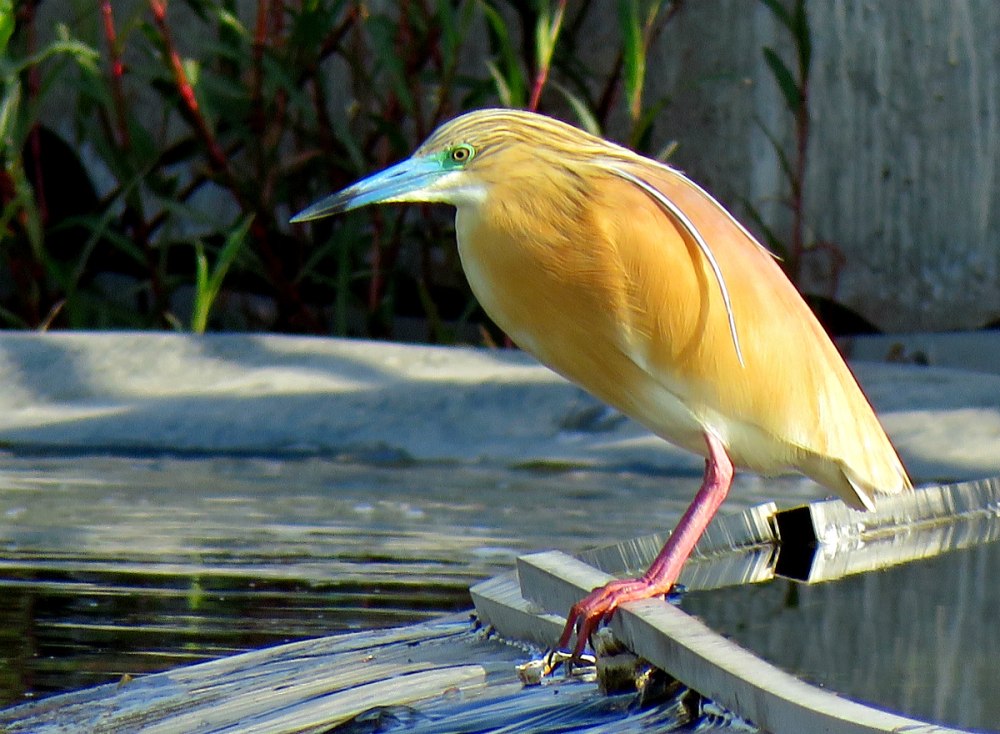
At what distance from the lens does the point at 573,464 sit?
12.6 ft

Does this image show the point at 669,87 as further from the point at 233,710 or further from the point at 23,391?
the point at 233,710

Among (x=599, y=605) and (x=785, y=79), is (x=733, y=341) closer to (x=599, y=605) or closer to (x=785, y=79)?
(x=599, y=605)

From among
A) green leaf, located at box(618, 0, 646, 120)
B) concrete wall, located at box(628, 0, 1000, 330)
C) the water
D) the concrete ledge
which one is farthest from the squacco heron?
concrete wall, located at box(628, 0, 1000, 330)

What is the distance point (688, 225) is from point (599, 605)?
1.50 feet

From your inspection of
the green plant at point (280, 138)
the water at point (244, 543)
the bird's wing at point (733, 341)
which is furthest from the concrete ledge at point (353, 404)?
the bird's wing at point (733, 341)

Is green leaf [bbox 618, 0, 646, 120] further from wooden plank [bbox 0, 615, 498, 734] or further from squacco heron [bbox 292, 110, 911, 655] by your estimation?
wooden plank [bbox 0, 615, 498, 734]

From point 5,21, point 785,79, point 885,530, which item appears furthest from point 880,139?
point 885,530

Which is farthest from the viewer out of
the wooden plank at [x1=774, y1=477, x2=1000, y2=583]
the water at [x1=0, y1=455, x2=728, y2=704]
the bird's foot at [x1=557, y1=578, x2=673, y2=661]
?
the water at [x1=0, y1=455, x2=728, y2=704]

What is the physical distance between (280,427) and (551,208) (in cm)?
214

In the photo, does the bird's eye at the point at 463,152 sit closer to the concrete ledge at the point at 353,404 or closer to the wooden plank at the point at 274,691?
the wooden plank at the point at 274,691

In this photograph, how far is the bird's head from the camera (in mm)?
1986

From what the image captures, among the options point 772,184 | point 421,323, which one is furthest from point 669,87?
point 421,323

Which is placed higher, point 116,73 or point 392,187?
point 116,73

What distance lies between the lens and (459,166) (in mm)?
2000
